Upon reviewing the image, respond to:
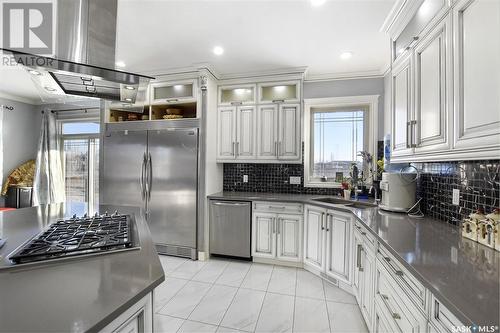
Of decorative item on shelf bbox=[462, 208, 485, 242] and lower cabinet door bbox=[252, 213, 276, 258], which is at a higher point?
decorative item on shelf bbox=[462, 208, 485, 242]

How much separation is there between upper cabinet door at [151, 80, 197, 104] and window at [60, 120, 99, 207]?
6.57 ft

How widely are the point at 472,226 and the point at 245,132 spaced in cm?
266

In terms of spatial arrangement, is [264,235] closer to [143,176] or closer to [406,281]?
[143,176]

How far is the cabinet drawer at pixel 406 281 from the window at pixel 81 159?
501 centimetres

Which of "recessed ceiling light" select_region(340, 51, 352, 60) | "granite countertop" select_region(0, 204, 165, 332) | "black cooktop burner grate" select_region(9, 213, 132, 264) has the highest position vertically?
"recessed ceiling light" select_region(340, 51, 352, 60)

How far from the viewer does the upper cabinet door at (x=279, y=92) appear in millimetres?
3307

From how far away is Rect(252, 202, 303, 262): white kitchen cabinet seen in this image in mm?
3012

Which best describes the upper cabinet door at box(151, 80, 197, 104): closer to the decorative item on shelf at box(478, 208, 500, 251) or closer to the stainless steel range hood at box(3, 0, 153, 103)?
the stainless steel range hood at box(3, 0, 153, 103)

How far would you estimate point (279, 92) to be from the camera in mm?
3412

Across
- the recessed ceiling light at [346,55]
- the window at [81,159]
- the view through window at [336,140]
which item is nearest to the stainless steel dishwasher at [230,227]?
the view through window at [336,140]

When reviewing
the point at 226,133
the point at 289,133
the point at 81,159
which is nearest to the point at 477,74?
the point at 289,133

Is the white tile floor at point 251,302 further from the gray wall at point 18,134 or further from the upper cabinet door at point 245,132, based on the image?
the gray wall at point 18,134

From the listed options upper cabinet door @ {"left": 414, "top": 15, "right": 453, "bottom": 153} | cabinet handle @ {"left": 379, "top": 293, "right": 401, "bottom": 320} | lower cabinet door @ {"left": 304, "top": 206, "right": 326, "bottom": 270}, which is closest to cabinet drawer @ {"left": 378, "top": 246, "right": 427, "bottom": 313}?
cabinet handle @ {"left": 379, "top": 293, "right": 401, "bottom": 320}

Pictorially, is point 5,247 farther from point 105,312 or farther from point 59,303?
point 105,312
